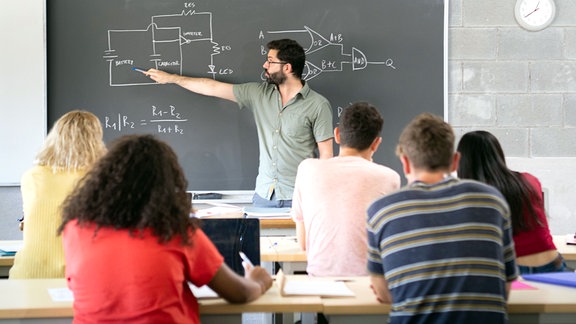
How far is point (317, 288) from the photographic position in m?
2.46

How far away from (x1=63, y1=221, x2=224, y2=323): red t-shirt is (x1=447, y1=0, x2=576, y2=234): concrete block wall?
3612 mm

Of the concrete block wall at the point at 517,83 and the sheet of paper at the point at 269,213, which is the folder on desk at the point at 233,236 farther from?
the concrete block wall at the point at 517,83

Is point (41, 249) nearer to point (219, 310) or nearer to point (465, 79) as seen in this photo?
point (219, 310)

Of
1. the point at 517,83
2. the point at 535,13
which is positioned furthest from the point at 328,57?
the point at 535,13

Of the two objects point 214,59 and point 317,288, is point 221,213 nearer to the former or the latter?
point 214,59

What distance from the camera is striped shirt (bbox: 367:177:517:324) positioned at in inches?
82.5

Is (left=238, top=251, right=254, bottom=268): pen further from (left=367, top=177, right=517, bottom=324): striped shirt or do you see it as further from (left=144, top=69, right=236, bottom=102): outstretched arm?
(left=144, top=69, right=236, bottom=102): outstretched arm

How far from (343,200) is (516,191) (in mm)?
690

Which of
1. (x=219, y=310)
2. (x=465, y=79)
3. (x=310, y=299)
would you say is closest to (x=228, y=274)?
(x=219, y=310)

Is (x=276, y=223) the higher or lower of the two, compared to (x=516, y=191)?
lower

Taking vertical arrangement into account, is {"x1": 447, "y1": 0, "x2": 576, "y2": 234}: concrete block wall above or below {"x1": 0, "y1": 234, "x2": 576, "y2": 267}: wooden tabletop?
above

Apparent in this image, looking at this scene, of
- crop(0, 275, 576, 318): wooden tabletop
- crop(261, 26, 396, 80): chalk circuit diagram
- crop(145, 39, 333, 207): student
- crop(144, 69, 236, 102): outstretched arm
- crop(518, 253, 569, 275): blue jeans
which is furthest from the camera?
crop(261, 26, 396, 80): chalk circuit diagram

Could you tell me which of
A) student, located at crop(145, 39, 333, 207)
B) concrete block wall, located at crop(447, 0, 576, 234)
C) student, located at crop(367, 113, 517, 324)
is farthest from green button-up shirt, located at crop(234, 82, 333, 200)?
student, located at crop(367, 113, 517, 324)

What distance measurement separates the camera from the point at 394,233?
214 centimetres
